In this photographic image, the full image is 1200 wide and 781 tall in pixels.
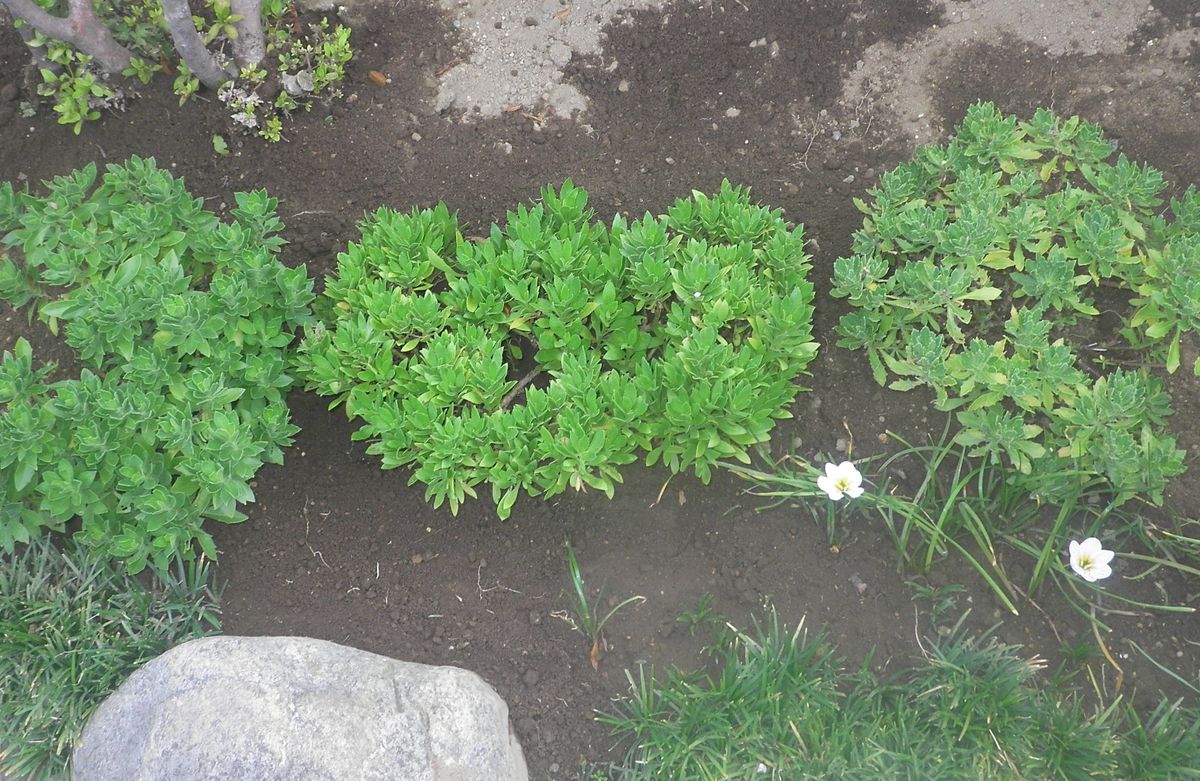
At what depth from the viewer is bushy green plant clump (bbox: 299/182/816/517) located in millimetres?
2803

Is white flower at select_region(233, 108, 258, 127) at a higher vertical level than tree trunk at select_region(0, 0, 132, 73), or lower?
lower

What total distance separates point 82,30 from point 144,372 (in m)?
1.93

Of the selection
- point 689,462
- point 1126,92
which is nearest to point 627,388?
point 689,462

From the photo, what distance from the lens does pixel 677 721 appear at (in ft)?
9.09

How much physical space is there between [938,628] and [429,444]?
69.9 inches

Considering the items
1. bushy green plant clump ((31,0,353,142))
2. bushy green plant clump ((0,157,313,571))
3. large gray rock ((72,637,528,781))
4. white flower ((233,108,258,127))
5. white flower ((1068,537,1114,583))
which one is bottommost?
large gray rock ((72,637,528,781))

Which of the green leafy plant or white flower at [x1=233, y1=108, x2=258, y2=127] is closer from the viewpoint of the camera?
the green leafy plant

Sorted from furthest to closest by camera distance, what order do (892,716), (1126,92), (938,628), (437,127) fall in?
(437,127)
(1126,92)
(938,628)
(892,716)

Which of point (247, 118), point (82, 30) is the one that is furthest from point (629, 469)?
point (82, 30)

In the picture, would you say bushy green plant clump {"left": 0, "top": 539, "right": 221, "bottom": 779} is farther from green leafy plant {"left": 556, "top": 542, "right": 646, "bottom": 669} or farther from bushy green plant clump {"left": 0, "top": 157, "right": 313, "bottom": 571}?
green leafy plant {"left": 556, "top": 542, "right": 646, "bottom": 669}

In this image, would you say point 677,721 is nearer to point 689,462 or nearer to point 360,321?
point 689,462

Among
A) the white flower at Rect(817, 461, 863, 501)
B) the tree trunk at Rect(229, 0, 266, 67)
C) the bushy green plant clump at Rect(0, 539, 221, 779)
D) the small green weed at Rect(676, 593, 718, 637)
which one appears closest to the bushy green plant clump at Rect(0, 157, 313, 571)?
the bushy green plant clump at Rect(0, 539, 221, 779)

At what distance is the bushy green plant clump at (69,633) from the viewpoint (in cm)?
285

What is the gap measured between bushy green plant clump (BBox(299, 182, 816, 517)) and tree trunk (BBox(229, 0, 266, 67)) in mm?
1421
